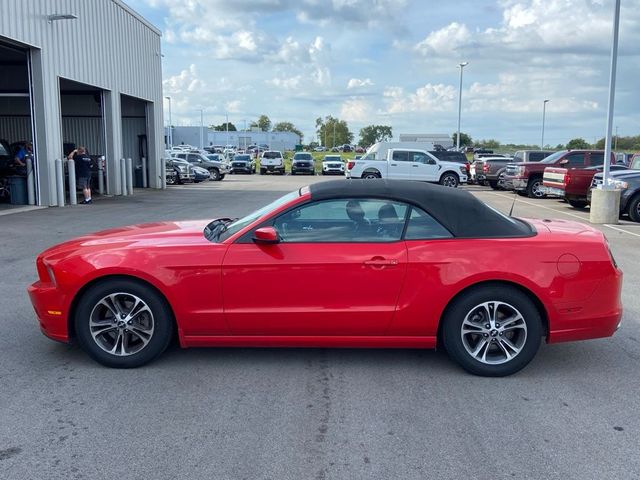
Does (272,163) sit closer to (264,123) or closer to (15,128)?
(15,128)

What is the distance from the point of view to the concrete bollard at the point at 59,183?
18.0 meters

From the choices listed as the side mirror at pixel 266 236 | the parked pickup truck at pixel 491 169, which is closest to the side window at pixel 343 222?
the side mirror at pixel 266 236

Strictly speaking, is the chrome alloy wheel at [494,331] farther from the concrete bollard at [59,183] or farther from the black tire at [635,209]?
the concrete bollard at [59,183]

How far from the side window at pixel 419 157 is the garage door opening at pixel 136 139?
41.2 ft

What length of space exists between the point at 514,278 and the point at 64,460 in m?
3.25

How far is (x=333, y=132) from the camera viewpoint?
138m

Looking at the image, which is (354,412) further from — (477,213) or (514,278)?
(477,213)

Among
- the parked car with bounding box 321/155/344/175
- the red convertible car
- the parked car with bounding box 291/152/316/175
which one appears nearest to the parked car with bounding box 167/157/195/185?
the parked car with bounding box 291/152/316/175

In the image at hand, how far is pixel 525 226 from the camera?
199 inches

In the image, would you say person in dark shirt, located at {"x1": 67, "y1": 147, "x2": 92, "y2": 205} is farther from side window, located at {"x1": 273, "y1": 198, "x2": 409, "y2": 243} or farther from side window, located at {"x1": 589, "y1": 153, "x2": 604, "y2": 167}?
side window, located at {"x1": 589, "y1": 153, "x2": 604, "y2": 167}

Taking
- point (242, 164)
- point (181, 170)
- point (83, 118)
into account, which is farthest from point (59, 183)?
point (242, 164)

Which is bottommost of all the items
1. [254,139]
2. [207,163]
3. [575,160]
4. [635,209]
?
[635,209]

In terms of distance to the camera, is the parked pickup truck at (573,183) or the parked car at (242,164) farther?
the parked car at (242,164)

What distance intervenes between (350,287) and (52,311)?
7.69ft
